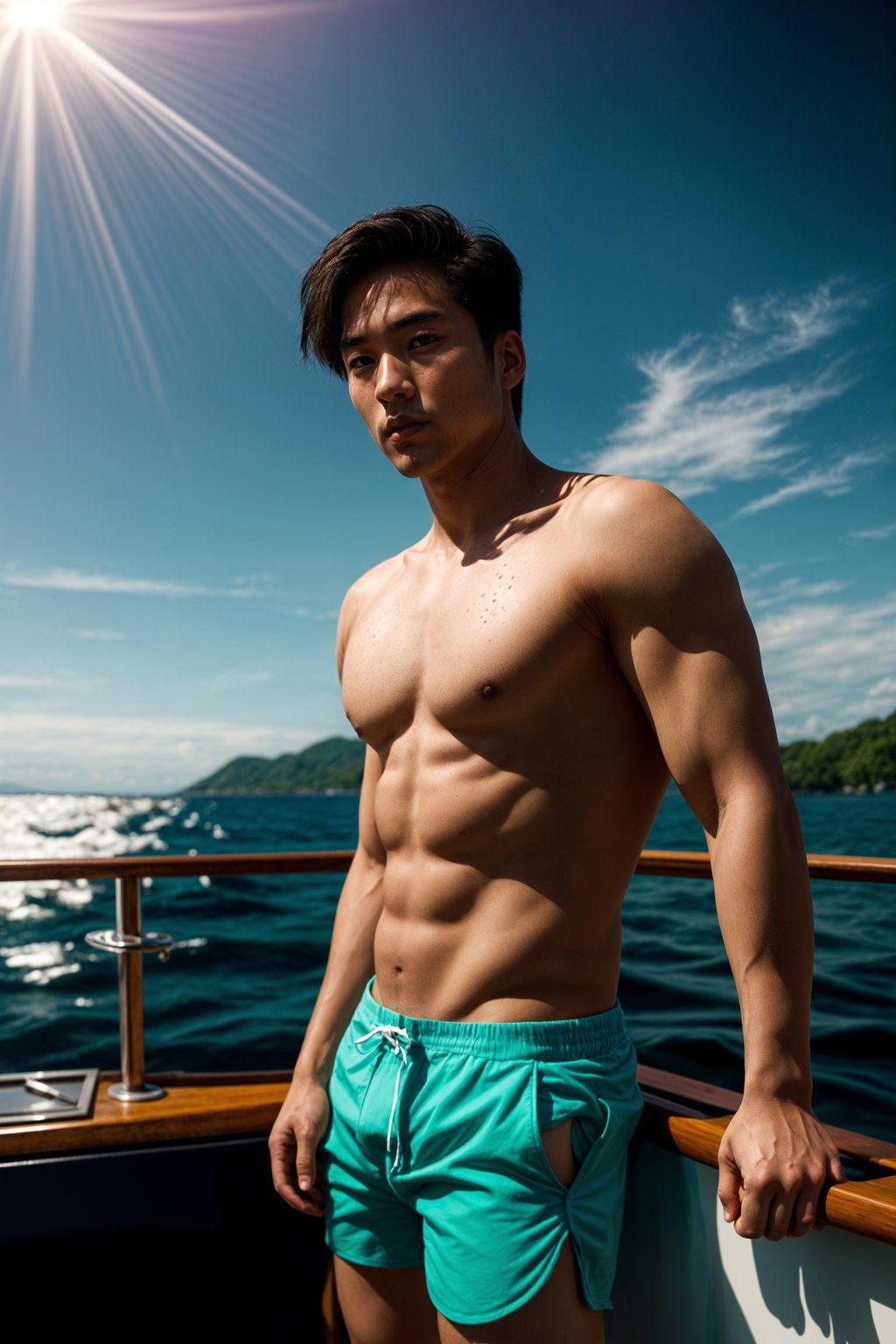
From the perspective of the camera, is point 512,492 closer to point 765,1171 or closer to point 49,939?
point 765,1171

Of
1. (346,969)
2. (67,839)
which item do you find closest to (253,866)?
(346,969)

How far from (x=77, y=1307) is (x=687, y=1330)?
94 cm

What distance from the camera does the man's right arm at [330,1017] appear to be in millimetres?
1281

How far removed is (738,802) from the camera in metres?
0.93

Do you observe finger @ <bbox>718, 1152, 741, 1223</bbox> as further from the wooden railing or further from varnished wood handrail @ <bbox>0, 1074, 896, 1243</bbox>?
varnished wood handrail @ <bbox>0, 1074, 896, 1243</bbox>

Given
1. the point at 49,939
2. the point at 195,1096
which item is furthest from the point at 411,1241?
the point at 49,939

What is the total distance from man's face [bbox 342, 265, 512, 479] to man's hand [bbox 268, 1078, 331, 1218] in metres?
0.84

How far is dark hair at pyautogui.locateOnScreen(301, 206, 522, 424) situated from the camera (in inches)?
49.2

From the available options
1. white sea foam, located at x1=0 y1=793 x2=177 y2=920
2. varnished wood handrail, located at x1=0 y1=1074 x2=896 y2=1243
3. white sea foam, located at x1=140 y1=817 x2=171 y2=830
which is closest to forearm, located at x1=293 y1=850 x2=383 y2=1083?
varnished wood handrail, located at x1=0 y1=1074 x2=896 y2=1243

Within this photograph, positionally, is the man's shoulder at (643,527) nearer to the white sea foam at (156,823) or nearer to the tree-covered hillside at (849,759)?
Answer: the white sea foam at (156,823)

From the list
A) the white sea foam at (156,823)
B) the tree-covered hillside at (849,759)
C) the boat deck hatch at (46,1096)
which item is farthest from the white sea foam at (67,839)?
the tree-covered hillside at (849,759)

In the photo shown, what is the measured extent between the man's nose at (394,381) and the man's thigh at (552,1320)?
97 cm

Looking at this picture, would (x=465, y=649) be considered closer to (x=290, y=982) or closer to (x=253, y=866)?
(x=253, y=866)

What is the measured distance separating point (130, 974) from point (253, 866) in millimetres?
286
